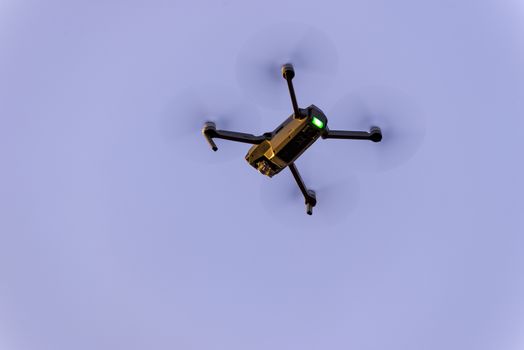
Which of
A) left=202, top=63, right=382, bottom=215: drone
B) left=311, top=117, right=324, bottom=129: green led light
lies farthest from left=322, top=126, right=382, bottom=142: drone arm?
left=311, top=117, right=324, bottom=129: green led light

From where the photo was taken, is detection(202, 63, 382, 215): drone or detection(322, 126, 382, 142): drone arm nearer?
detection(202, 63, 382, 215): drone

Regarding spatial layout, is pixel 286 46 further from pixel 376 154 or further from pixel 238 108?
pixel 376 154

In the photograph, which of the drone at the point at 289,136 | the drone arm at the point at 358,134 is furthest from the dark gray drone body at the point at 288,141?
the drone arm at the point at 358,134

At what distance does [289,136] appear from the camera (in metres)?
3.14

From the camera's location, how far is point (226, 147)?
3854 millimetres

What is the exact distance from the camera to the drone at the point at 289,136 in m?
3.09

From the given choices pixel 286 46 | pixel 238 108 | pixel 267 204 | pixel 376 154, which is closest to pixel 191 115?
pixel 238 108

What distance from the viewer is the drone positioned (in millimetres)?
3088

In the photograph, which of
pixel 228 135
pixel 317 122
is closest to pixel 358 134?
pixel 317 122

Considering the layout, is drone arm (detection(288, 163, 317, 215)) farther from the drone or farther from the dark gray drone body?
the dark gray drone body

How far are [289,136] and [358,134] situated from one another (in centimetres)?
49

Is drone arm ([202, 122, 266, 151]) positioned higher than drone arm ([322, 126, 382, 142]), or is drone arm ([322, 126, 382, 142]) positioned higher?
drone arm ([202, 122, 266, 151])

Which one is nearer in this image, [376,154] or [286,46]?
[286,46]

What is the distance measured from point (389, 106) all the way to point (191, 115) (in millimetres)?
1252
